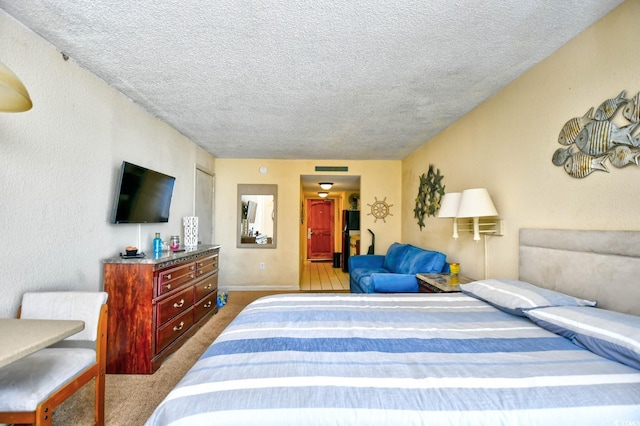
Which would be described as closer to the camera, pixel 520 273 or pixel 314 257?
pixel 520 273

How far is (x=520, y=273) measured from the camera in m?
2.22

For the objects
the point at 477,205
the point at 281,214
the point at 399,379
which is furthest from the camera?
the point at 281,214

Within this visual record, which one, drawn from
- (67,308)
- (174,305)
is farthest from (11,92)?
(174,305)

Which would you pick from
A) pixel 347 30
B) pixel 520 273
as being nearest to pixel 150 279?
pixel 347 30

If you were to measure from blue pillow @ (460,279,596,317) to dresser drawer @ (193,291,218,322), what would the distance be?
113 inches

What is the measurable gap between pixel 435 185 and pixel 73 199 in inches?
152

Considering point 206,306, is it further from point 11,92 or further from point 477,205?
point 477,205

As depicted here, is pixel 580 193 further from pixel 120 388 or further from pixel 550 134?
pixel 120 388

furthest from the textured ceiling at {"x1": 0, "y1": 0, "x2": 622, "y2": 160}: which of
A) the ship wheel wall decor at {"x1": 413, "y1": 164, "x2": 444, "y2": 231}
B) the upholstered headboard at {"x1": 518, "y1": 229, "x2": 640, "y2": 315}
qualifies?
the upholstered headboard at {"x1": 518, "y1": 229, "x2": 640, "y2": 315}

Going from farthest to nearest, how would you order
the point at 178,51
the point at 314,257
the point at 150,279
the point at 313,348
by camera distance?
1. the point at 314,257
2. the point at 150,279
3. the point at 178,51
4. the point at 313,348

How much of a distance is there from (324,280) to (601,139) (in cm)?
541

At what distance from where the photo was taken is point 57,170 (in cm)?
201

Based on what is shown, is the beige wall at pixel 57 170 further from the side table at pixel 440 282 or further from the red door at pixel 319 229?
the red door at pixel 319 229

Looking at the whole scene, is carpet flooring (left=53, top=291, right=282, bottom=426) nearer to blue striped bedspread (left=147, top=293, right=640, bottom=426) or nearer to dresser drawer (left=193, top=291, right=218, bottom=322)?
dresser drawer (left=193, top=291, right=218, bottom=322)
